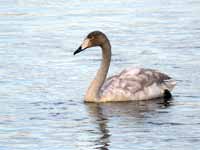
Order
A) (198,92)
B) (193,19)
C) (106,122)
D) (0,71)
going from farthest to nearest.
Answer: (193,19), (0,71), (198,92), (106,122)

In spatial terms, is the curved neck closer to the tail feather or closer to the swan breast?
the swan breast

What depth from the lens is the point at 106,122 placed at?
627 inches

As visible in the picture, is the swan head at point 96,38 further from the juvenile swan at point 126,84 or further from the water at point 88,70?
the water at point 88,70

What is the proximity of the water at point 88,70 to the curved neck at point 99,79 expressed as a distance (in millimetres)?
245

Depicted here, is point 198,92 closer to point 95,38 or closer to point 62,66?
point 95,38

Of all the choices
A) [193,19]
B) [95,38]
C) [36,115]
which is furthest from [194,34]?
[36,115]

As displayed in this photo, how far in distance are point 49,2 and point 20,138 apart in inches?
613

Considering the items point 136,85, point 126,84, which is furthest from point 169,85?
point 126,84

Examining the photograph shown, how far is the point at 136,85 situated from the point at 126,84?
17 cm

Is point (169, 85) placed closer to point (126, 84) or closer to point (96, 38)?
point (126, 84)

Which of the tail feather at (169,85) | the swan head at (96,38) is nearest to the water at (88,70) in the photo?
the tail feather at (169,85)

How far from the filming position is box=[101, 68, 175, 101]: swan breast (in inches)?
714

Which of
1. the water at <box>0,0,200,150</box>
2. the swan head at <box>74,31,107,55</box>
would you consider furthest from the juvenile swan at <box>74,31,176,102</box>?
the water at <box>0,0,200,150</box>

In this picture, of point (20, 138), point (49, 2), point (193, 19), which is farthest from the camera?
point (49, 2)
